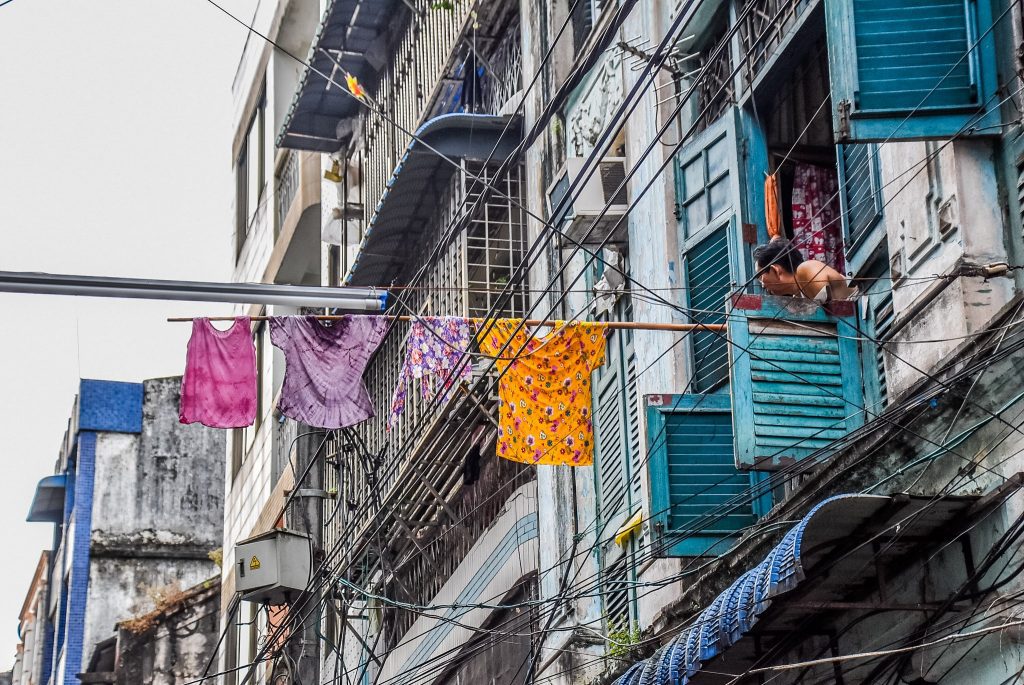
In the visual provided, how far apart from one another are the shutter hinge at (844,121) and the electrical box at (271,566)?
32.9ft

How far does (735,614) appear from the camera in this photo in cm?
845

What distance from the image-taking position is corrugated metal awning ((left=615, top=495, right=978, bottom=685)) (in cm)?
815

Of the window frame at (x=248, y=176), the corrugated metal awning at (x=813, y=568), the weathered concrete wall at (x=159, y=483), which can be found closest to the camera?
the corrugated metal awning at (x=813, y=568)

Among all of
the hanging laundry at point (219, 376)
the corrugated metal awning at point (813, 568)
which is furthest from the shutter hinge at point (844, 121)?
the hanging laundry at point (219, 376)

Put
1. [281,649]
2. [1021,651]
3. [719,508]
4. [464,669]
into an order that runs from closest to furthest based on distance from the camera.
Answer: [1021,651]
[719,508]
[281,649]
[464,669]

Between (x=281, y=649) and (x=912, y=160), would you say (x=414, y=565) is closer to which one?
(x=281, y=649)

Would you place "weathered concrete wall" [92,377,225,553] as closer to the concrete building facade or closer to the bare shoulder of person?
the concrete building facade

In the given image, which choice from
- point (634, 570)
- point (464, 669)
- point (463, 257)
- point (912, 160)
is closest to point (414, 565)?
point (464, 669)

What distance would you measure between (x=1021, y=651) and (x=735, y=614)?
137 centimetres

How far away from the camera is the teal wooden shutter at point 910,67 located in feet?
28.1

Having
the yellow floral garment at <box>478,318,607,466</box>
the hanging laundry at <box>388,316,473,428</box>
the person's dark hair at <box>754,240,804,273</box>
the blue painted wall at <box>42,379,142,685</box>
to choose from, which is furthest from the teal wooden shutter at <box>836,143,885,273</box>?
the blue painted wall at <box>42,379,142,685</box>

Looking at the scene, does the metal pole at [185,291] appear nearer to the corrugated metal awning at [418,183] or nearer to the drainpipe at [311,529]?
the corrugated metal awning at [418,183]

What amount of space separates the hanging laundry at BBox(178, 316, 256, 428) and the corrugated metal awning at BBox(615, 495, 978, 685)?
745cm

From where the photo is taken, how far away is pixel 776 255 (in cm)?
974
